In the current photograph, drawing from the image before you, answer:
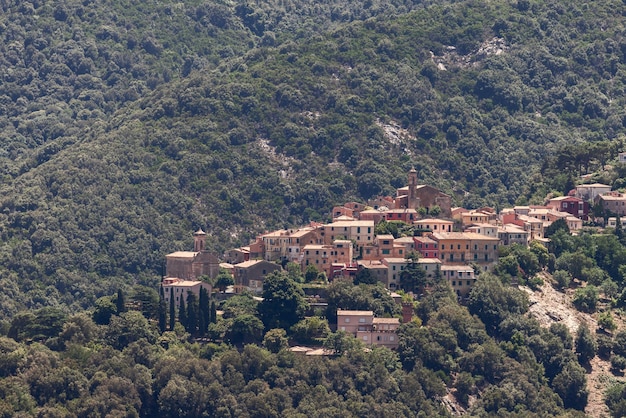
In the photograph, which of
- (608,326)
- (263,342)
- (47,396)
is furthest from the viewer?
(608,326)

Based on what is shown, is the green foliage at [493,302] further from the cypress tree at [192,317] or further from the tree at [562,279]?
the cypress tree at [192,317]

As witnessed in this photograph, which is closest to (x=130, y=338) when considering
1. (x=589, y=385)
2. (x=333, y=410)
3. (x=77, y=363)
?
(x=77, y=363)

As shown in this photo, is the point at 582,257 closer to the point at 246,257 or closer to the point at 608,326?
the point at 608,326

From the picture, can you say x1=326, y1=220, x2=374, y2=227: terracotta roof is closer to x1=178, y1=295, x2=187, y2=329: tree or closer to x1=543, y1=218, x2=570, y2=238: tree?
x1=543, y1=218, x2=570, y2=238: tree

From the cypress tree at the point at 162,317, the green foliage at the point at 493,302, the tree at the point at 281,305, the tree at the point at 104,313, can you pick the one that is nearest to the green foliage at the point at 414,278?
the green foliage at the point at 493,302

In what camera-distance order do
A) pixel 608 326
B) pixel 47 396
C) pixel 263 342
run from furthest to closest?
pixel 608 326 → pixel 263 342 → pixel 47 396

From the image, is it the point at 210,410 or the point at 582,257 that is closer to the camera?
the point at 210,410
